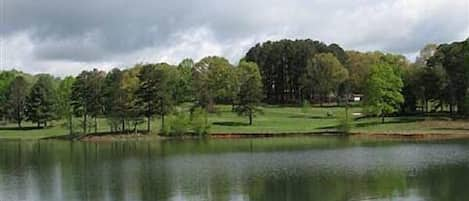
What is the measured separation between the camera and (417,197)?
38.8m

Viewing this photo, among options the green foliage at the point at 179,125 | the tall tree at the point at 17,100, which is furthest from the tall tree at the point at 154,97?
the tall tree at the point at 17,100

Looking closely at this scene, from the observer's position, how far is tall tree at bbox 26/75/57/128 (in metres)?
116

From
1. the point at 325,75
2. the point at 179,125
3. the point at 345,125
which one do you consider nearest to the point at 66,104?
the point at 179,125

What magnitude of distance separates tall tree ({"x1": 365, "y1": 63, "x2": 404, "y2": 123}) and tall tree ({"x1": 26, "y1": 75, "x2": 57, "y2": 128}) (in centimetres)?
4962

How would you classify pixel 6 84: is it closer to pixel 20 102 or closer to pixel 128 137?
pixel 20 102

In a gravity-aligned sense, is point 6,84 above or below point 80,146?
above

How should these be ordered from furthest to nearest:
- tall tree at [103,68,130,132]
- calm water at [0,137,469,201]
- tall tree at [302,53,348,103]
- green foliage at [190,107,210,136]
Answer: tall tree at [302,53,348,103] < tall tree at [103,68,130,132] < green foliage at [190,107,210,136] < calm water at [0,137,469,201]

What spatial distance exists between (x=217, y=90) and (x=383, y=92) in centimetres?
3949

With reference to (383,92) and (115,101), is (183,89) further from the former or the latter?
(383,92)

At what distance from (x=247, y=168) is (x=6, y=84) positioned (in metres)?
94.9

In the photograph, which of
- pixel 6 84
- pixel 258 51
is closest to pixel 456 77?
pixel 258 51

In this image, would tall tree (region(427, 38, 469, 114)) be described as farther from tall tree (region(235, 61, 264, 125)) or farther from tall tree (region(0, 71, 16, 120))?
tall tree (region(0, 71, 16, 120))

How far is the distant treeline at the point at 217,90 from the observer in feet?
351

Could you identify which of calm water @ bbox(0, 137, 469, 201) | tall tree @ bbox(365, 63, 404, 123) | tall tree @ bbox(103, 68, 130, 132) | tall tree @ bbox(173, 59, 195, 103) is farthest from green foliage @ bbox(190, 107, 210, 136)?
tall tree @ bbox(173, 59, 195, 103)
